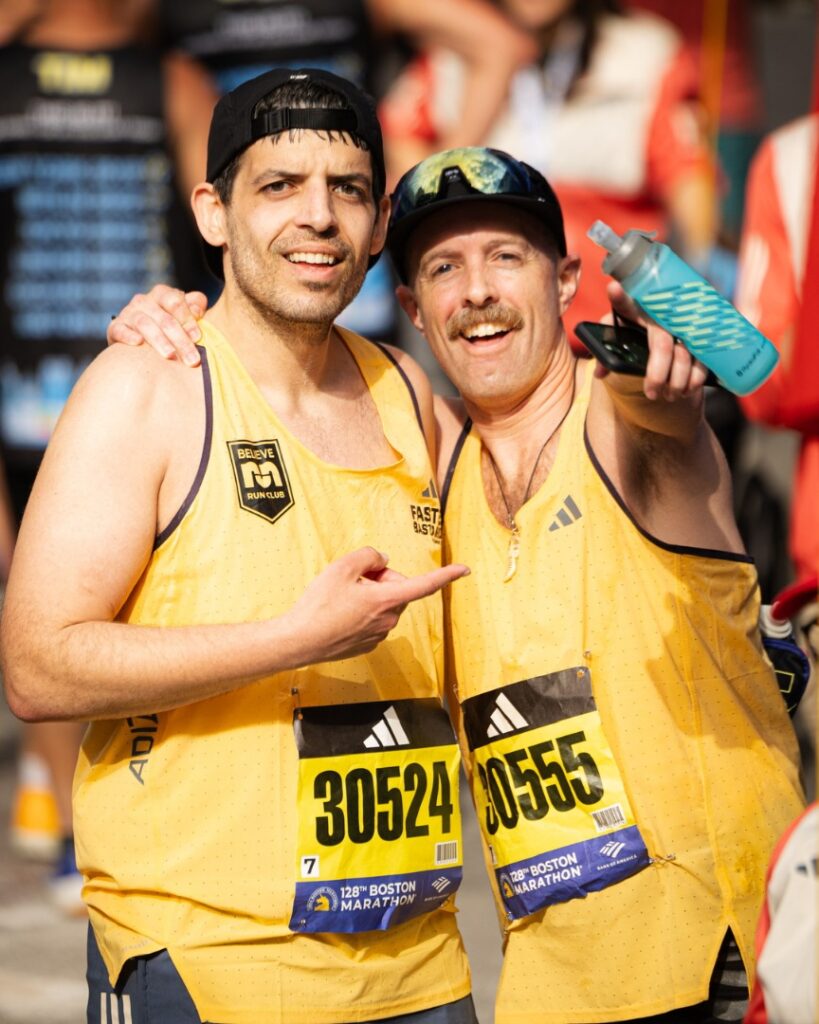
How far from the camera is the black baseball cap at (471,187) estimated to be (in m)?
3.31

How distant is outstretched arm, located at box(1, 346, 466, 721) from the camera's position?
280 centimetres

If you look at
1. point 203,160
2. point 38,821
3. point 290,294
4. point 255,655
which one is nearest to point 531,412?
point 290,294

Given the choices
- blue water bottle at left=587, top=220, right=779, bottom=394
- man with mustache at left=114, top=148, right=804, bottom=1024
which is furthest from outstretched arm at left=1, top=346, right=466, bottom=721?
blue water bottle at left=587, top=220, right=779, bottom=394

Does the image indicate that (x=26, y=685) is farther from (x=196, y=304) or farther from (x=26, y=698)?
(x=196, y=304)

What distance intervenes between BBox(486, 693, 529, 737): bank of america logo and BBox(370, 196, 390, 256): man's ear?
95 centimetres

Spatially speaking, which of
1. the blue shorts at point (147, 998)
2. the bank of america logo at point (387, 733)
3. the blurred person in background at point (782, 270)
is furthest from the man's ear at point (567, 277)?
the blue shorts at point (147, 998)

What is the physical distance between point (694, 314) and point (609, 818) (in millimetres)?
973

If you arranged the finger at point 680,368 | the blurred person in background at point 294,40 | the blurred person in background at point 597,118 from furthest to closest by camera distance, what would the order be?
the blurred person in background at point 597,118
the blurred person in background at point 294,40
the finger at point 680,368

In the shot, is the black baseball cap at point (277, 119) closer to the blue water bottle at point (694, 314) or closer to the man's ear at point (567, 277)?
the man's ear at point (567, 277)

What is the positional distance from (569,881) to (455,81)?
14.9ft

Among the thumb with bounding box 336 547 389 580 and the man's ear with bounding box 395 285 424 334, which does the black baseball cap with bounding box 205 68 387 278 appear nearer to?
the man's ear with bounding box 395 285 424 334

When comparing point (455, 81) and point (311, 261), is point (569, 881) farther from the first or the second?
point (455, 81)

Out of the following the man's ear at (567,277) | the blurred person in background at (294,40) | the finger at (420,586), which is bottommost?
the finger at (420,586)

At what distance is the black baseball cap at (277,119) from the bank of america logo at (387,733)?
1.07m
